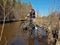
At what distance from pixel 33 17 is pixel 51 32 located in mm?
3596

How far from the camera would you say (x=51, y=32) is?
6863 millimetres

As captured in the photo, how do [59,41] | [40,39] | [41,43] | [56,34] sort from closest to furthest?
[59,41] → [56,34] → [41,43] → [40,39]

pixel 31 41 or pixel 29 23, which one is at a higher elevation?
pixel 29 23

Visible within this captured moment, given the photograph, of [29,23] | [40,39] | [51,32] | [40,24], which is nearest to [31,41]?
[40,39]

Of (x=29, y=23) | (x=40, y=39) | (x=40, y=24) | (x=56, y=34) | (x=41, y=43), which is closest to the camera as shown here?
(x=56, y=34)

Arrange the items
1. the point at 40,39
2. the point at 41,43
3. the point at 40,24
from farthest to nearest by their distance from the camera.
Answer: the point at 40,24 → the point at 40,39 → the point at 41,43

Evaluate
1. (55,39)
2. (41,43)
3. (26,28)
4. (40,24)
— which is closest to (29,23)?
(26,28)

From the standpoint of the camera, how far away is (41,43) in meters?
7.14

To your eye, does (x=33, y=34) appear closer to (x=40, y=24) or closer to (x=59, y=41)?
(x=40, y=24)

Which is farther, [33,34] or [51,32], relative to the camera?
[33,34]

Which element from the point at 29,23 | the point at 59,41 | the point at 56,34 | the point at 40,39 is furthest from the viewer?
the point at 29,23

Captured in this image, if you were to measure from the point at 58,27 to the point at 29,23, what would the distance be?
2599 millimetres

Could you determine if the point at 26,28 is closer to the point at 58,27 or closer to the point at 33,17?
the point at 33,17

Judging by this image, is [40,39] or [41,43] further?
[40,39]
